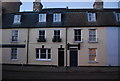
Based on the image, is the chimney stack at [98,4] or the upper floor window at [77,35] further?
the chimney stack at [98,4]

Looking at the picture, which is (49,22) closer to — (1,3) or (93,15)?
(93,15)

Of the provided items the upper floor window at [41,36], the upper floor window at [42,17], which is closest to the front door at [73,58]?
the upper floor window at [41,36]

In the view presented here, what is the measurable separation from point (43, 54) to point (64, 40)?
10.9 ft

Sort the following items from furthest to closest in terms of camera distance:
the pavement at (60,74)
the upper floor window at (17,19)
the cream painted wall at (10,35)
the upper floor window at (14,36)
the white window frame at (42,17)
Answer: the upper floor window at (17,19)
the white window frame at (42,17)
the upper floor window at (14,36)
the cream painted wall at (10,35)
the pavement at (60,74)

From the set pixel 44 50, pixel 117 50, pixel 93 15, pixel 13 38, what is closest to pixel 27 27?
pixel 13 38

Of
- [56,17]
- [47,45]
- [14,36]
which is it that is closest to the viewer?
[47,45]

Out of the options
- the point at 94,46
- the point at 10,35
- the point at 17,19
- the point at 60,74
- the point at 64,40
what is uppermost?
the point at 17,19

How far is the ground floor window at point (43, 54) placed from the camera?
19409mm

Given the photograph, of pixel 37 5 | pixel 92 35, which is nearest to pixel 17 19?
pixel 37 5

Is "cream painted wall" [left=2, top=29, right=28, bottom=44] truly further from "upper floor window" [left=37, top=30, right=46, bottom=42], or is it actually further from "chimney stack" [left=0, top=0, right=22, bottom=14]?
"chimney stack" [left=0, top=0, right=22, bottom=14]

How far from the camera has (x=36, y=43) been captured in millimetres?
19766

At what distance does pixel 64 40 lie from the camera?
63.3 feet

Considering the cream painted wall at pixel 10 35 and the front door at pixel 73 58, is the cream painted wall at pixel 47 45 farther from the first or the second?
the front door at pixel 73 58

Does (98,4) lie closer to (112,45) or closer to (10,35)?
(112,45)
